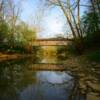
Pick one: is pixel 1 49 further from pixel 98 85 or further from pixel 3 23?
pixel 98 85

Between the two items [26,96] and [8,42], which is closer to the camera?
[26,96]

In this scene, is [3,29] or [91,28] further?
[3,29]

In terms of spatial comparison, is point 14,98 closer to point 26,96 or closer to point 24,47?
point 26,96

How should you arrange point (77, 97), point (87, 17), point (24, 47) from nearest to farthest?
1. point (77, 97)
2. point (87, 17)
3. point (24, 47)

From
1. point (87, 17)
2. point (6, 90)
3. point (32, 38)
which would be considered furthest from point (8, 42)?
point (6, 90)

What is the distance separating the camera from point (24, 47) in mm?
56406

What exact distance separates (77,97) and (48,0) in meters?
24.3

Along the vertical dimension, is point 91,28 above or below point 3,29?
below

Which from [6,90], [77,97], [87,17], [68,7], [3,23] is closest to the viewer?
[77,97]

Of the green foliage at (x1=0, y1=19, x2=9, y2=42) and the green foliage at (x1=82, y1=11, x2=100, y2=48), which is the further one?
the green foliage at (x1=0, y1=19, x2=9, y2=42)

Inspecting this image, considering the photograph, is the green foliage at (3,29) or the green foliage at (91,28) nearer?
the green foliage at (91,28)

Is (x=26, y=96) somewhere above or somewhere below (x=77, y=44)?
below

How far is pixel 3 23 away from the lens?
1812 inches

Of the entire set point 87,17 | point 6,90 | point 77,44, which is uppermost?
point 87,17
